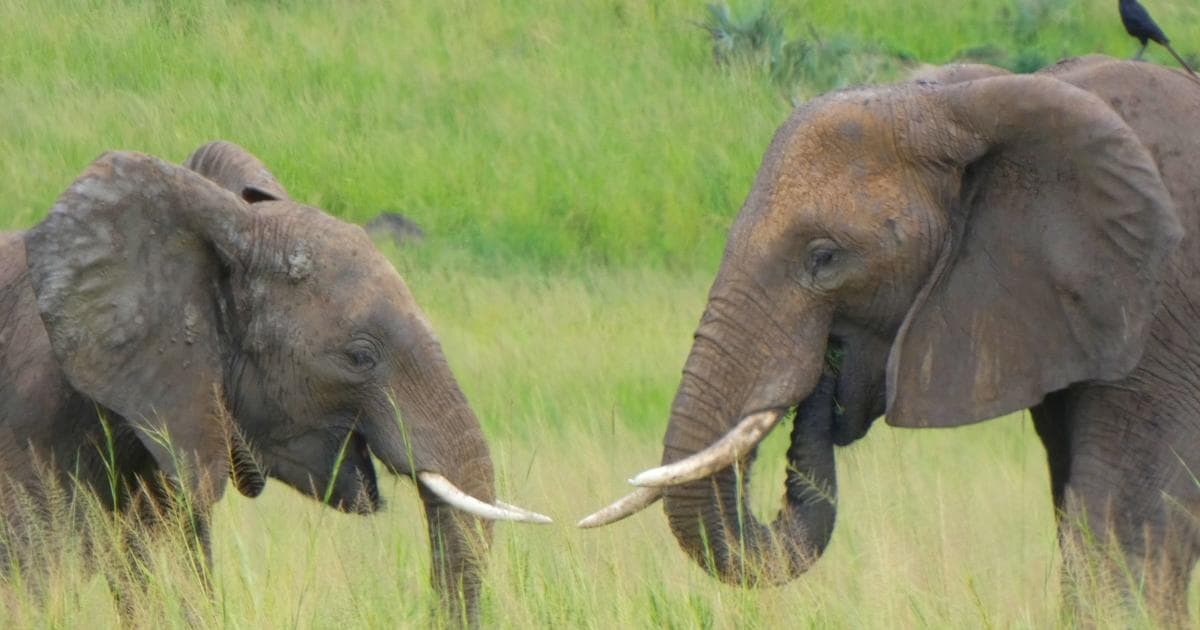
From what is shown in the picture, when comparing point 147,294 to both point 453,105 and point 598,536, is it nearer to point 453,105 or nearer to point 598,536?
point 598,536

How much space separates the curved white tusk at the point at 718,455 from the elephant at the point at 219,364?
1.96 feet

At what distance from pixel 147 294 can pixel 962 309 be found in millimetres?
2071

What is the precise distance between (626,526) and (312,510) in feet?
3.38

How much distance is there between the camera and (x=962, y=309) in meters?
5.59

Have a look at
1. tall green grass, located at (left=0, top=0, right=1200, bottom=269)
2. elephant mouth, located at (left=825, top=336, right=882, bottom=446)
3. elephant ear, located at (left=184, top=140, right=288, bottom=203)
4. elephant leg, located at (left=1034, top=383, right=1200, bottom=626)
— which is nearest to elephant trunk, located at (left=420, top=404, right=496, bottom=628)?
elephant mouth, located at (left=825, top=336, right=882, bottom=446)

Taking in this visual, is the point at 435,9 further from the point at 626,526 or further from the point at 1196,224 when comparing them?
the point at 1196,224

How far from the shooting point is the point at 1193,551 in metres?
5.56

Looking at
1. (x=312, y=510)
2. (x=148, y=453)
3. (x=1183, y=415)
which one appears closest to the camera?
(x=1183, y=415)

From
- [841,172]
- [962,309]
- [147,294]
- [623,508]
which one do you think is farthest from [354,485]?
[962,309]

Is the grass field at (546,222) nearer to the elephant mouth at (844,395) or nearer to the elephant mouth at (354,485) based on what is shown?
the elephant mouth at (354,485)

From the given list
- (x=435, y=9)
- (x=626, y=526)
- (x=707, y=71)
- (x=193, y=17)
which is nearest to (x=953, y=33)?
(x=707, y=71)

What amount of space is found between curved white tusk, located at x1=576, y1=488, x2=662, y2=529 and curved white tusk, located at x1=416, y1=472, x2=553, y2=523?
0.23 meters

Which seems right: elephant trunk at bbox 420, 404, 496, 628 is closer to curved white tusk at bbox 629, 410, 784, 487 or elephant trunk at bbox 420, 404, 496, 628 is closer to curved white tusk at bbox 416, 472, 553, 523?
curved white tusk at bbox 416, 472, 553, 523

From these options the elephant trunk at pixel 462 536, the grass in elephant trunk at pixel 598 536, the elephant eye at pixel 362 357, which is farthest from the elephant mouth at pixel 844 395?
the elephant eye at pixel 362 357
